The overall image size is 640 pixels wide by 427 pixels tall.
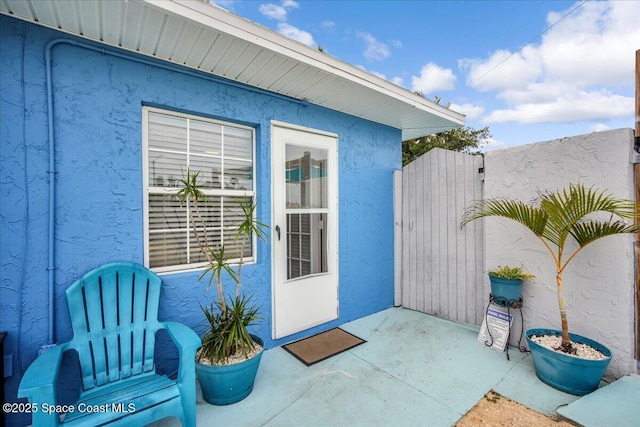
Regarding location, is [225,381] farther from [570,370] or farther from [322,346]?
[570,370]

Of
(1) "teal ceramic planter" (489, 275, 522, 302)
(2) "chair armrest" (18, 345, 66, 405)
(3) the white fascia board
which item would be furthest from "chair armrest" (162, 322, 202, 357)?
(1) "teal ceramic planter" (489, 275, 522, 302)

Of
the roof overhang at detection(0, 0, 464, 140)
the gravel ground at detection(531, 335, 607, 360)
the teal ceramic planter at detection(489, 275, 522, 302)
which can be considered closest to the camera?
the roof overhang at detection(0, 0, 464, 140)

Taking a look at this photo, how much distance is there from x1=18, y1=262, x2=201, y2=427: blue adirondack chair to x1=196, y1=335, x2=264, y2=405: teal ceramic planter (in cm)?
27

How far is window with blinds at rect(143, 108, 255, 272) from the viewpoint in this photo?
2363 millimetres

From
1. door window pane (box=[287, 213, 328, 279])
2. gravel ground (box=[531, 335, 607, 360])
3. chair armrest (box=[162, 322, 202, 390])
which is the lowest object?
gravel ground (box=[531, 335, 607, 360])

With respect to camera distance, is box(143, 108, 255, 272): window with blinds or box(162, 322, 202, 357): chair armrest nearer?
box(162, 322, 202, 357): chair armrest

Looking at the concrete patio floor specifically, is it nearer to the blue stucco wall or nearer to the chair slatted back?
the chair slatted back

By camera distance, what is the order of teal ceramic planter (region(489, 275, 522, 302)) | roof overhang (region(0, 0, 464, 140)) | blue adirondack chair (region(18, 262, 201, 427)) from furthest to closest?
teal ceramic planter (region(489, 275, 522, 302)), roof overhang (region(0, 0, 464, 140)), blue adirondack chair (region(18, 262, 201, 427))

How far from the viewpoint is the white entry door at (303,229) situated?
119 inches

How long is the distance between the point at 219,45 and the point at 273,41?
1.41ft

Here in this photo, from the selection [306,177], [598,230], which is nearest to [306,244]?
[306,177]

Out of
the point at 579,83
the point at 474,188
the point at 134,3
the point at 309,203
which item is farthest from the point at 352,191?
the point at 579,83

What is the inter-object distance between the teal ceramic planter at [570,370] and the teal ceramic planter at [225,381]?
2.48 m

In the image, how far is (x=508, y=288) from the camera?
2.81 meters
